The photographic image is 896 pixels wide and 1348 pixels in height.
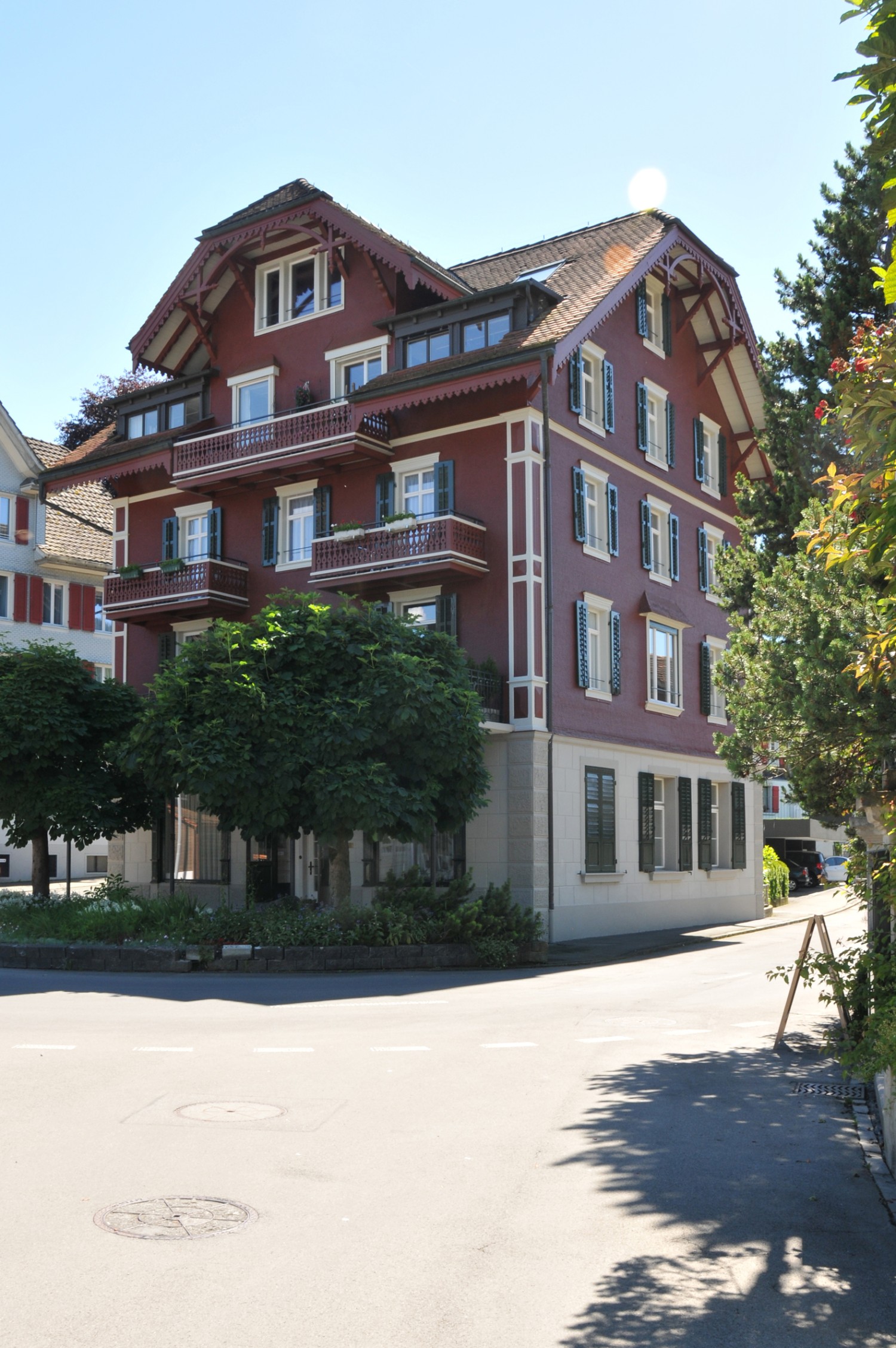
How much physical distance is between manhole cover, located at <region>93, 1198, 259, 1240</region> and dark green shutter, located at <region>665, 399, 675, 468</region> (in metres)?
28.0

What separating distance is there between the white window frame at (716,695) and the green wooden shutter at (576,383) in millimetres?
8671

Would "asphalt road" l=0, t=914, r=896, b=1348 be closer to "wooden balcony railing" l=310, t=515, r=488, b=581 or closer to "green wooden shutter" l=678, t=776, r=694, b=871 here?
"wooden balcony railing" l=310, t=515, r=488, b=581

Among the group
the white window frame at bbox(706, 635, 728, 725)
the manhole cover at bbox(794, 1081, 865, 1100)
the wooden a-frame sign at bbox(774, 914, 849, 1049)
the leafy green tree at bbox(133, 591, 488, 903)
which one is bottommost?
the manhole cover at bbox(794, 1081, 865, 1100)

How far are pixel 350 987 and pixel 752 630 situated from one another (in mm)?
7049

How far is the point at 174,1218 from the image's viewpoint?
649cm

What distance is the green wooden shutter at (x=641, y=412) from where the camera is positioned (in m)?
31.5

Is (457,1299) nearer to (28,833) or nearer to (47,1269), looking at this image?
(47,1269)

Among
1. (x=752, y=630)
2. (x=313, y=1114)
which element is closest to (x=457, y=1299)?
(x=313, y=1114)

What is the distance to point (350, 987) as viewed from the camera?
17906 millimetres

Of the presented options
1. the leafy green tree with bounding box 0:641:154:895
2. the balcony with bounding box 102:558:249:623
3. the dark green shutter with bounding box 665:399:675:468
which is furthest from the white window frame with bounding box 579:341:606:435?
the leafy green tree with bounding box 0:641:154:895

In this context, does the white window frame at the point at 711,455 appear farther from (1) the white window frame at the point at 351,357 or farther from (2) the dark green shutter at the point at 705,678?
(1) the white window frame at the point at 351,357

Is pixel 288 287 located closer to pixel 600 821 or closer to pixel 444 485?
pixel 444 485

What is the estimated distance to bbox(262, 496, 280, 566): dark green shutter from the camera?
1208 inches

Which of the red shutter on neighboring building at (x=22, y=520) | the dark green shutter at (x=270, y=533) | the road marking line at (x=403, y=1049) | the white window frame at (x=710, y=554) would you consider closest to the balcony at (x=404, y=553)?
the dark green shutter at (x=270, y=533)
